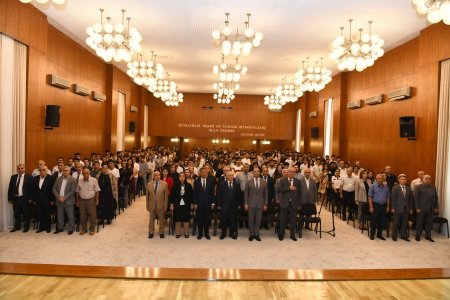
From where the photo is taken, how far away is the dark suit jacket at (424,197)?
904 centimetres

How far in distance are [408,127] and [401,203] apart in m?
3.48

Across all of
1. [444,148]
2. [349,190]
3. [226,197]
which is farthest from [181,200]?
[444,148]

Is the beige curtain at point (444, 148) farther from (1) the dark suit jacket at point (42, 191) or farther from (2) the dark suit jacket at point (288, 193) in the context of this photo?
(1) the dark suit jacket at point (42, 191)

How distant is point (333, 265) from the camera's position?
23.8ft

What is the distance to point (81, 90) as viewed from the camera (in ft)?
47.6

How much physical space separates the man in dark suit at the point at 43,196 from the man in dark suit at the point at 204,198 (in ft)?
11.6

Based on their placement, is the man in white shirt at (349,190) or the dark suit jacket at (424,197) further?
A: the man in white shirt at (349,190)

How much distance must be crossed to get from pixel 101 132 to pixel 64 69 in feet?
15.6

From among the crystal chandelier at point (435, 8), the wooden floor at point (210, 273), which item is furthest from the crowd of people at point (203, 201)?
the crystal chandelier at point (435, 8)

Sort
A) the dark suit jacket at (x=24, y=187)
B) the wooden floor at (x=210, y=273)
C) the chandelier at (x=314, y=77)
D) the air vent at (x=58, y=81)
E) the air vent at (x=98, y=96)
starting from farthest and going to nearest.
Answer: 1. the air vent at (x=98, y=96)
2. the chandelier at (x=314, y=77)
3. the air vent at (x=58, y=81)
4. the dark suit jacket at (x=24, y=187)
5. the wooden floor at (x=210, y=273)

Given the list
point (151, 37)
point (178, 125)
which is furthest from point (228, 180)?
point (178, 125)

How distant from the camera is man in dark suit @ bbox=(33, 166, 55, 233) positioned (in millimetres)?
9016

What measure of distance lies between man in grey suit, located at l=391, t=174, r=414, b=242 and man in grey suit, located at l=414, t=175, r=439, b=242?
0.57 feet

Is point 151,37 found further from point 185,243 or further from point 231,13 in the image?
point 185,243
